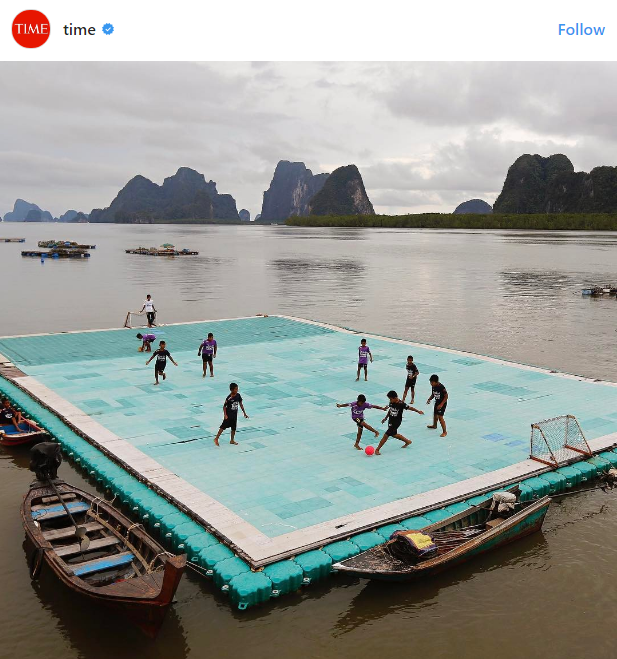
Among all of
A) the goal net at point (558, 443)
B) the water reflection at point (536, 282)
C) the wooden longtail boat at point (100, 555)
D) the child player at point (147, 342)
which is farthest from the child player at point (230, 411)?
the water reflection at point (536, 282)

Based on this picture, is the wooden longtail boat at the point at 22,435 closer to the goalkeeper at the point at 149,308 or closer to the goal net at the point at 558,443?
the goal net at the point at 558,443

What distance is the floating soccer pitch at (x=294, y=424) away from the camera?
1310 centimetres

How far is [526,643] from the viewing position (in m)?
10.3

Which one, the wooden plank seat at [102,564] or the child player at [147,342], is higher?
the child player at [147,342]

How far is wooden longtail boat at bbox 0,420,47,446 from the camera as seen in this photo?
691 inches

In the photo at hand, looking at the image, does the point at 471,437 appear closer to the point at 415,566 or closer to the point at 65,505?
the point at 415,566

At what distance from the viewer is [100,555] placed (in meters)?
11.5

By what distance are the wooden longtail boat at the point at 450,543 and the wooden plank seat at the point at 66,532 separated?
179 inches

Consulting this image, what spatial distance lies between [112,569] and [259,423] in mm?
7564

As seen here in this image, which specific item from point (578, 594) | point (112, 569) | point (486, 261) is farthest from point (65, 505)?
point (486, 261)

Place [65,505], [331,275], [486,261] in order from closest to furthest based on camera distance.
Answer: [65,505], [331,275], [486,261]

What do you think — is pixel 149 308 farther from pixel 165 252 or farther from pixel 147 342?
pixel 165 252

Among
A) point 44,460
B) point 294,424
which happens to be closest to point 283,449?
point 294,424

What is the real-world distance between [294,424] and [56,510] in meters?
7.07
